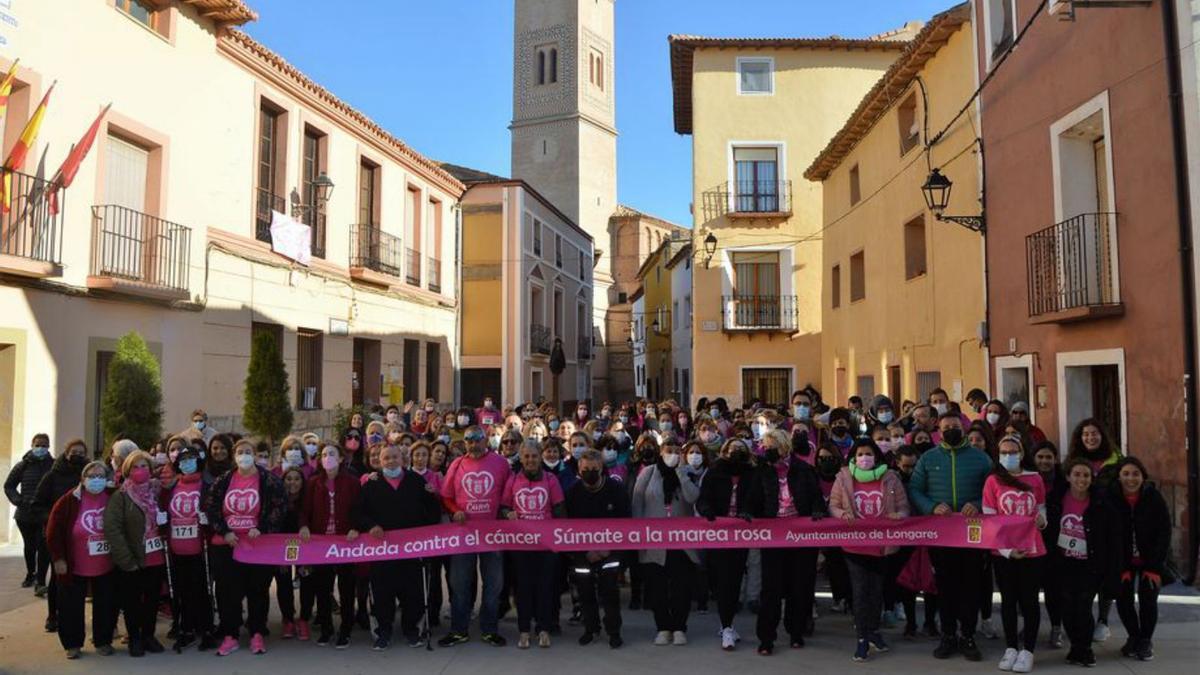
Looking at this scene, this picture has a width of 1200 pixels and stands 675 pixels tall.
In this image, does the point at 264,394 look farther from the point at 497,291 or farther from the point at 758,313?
the point at 497,291

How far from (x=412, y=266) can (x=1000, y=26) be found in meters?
13.8

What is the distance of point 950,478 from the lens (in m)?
6.42

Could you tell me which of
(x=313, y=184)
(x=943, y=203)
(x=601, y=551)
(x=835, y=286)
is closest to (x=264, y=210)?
(x=313, y=184)

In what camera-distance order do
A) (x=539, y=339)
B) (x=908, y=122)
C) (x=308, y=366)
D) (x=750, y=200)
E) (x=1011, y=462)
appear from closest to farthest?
1. (x=1011, y=462)
2. (x=908, y=122)
3. (x=308, y=366)
4. (x=750, y=200)
5. (x=539, y=339)

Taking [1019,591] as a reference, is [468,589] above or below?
below

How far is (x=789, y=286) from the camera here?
22.5 metres

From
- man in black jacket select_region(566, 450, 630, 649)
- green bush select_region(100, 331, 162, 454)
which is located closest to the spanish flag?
green bush select_region(100, 331, 162, 454)

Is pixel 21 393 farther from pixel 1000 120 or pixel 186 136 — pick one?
pixel 1000 120

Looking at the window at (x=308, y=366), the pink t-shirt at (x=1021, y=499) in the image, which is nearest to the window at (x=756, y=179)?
the window at (x=308, y=366)

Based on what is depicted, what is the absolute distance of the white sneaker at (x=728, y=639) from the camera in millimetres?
6363

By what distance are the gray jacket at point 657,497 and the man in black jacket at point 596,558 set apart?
0.14 m

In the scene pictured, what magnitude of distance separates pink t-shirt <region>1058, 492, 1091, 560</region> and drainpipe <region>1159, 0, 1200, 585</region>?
273cm

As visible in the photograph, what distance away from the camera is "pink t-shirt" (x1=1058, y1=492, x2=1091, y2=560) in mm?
5906

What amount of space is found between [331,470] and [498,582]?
161cm
